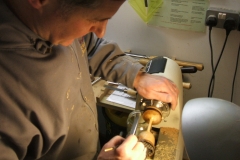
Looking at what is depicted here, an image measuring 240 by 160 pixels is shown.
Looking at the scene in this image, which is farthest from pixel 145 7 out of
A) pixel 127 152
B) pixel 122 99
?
pixel 127 152

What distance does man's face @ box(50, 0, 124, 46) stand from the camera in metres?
0.59

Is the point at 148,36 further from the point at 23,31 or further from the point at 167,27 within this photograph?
the point at 23,31

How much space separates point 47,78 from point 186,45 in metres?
0.94

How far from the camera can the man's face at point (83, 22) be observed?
1.94ft

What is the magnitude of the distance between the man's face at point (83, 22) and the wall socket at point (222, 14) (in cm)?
79

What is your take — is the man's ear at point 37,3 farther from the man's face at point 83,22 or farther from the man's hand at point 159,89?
the man's hand at point 159,89

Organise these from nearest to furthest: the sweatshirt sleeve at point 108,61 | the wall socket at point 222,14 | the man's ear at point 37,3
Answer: the man's ear at point 37,3 < the sweatshirt sleeve at point 108,61 < the wall socket at point 222,14

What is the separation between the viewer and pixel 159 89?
91 centimetres

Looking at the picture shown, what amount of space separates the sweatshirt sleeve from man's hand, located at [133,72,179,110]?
0.07 m

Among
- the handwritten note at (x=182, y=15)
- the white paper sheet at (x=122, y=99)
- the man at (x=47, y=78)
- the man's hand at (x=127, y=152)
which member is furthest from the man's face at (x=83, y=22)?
the handwritten note at (x=182, y=15)

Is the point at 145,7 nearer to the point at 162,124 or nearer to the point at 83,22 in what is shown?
the point at 162,124

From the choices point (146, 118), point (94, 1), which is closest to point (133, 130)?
point (146, 118)

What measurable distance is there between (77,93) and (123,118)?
65cm

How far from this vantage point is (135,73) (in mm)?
980
